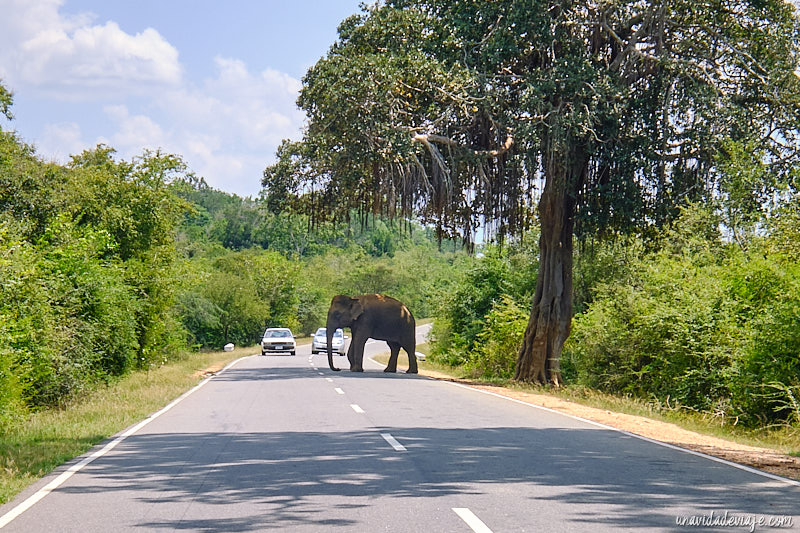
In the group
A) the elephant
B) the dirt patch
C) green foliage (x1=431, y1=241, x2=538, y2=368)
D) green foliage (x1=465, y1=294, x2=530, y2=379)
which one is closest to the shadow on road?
the dirt patch

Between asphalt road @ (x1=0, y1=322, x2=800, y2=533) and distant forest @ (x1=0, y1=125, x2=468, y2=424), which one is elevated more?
distant forest @ (x1=0, y1=125, x2=468, y2=424)

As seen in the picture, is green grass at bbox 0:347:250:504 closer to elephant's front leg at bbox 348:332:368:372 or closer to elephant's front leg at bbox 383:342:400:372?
elephant's front leg at bbox 348:332:368:372

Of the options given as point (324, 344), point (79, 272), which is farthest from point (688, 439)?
point (324, 344)

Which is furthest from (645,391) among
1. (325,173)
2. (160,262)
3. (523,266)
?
(160,262)

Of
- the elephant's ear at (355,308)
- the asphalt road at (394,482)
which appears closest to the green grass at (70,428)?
the asphalt road at (394,482)

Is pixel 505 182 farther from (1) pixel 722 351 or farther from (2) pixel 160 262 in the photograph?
(2) pixel 160 262

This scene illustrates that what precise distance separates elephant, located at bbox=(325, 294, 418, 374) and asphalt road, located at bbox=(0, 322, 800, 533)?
1829 cm

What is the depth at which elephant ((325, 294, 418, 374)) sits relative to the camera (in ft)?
111

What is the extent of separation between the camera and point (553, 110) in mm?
24516

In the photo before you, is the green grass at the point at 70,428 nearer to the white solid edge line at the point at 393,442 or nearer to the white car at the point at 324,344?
the white solid edge line at the point at 393,442

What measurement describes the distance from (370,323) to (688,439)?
21.3 meters

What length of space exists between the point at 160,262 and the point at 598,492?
3179 cm

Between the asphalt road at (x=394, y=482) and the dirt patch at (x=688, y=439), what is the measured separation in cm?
56

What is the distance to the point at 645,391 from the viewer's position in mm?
22062
